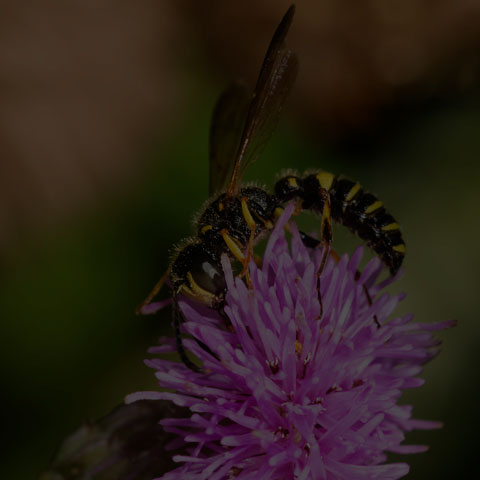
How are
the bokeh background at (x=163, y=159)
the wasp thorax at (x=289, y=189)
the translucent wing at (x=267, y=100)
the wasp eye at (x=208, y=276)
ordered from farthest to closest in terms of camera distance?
the bokeh background at (x=163, y=159) → the wasp thorax at (x=289, y=189) → the translucent wing at (x=267, y=100) → the wasp eye at (x=208, y=276)

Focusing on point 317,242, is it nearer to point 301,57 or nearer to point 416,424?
point 416,424

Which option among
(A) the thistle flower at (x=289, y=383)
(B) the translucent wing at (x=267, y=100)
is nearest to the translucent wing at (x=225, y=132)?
(B) the translucent wing at (x=267, y=100)

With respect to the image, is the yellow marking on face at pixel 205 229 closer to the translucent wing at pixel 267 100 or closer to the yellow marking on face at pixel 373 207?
the translucent wing at pixel 267 100

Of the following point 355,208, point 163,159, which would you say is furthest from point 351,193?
point 163,159

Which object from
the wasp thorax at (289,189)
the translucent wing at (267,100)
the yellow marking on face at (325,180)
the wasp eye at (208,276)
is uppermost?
the translucent wing at (267,100)

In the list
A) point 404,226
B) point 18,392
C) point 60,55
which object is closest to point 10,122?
point 60,55

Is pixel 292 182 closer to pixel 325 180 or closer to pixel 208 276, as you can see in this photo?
pixel 325 180
